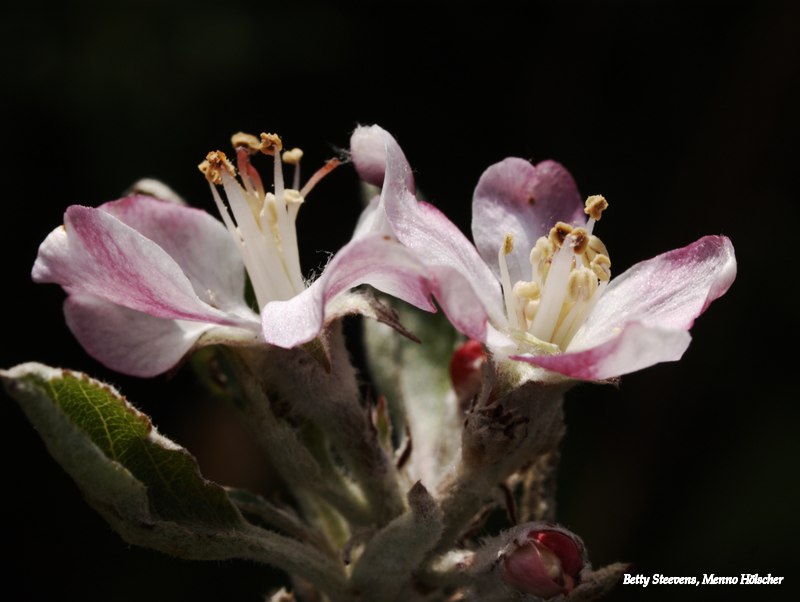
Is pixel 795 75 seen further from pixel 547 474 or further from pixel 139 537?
pixel 139 537

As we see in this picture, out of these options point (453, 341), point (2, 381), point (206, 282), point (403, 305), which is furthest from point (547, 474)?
point (2, 381)

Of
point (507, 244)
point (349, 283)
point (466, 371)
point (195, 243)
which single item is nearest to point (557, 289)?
point (507, 244)

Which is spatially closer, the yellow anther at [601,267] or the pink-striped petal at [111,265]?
the pink-striped petal at [111,265]

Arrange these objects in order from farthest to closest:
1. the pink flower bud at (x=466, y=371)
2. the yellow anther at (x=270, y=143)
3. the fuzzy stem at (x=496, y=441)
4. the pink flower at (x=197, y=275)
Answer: the pink flower bud at (x=466, y=371), the yellow anther at (x=270, y=143), the fuzzy stem at (x=496, y=441), the pink flower at (x=197, y=275)

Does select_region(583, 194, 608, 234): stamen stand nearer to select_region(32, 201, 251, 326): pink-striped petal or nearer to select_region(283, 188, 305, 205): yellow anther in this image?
select_region(283, 188, 305, 205): yellow anther

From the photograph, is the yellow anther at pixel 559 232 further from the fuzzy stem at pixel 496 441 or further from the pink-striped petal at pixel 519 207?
the fuzzy stem at pixel 496 441

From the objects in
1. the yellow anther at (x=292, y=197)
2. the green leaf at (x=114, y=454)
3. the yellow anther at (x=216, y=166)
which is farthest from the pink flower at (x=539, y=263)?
the green leaf at (x=114, y=454)
